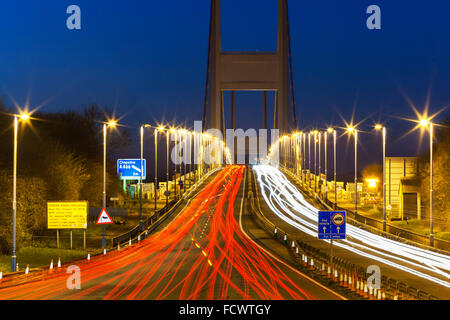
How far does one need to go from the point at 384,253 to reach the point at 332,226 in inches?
488

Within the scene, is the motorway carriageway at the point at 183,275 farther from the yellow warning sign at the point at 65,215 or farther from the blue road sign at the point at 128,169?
the blue road sign at the point at 128,169

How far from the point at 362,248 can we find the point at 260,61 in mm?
86045

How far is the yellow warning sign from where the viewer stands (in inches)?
1646

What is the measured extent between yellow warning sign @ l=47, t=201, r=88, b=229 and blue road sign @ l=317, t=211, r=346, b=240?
2246 centimetres

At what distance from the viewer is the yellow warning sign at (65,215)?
4181cm

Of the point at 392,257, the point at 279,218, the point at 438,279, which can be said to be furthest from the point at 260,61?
the point at 438,279

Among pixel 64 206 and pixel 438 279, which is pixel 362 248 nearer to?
pixel 438 279

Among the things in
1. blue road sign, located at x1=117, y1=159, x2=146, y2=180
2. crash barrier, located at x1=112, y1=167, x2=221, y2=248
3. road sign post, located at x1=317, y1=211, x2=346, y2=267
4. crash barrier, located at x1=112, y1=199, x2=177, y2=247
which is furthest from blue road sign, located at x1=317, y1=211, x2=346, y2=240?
blue road sign, located at x1=117, y1=159, x2=146, y2=180

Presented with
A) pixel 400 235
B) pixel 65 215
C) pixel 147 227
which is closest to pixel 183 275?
pixel 65 215

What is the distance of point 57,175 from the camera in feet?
196

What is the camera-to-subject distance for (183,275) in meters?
25.2

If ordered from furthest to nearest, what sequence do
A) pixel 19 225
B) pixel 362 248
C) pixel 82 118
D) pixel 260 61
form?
1. pixel 260 61
2. pixel 82 118
3. pixel 19 225
4. pixel 362 248

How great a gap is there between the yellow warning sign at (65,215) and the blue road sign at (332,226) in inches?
884

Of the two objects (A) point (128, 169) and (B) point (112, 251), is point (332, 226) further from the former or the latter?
(A) point (128, 169)
